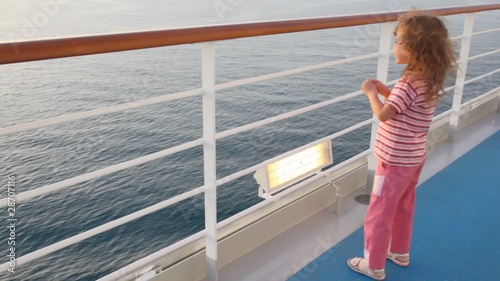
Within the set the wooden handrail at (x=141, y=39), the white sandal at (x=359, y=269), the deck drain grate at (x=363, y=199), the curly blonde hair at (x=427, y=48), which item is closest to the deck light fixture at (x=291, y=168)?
the deck drain grate at (x=363, y=199)

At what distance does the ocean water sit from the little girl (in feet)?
9.77

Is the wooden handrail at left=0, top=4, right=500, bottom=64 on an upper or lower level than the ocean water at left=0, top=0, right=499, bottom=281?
upper

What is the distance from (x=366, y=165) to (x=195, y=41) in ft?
4.42

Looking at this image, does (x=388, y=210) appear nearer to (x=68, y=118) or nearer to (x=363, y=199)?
(x=363, y=199)

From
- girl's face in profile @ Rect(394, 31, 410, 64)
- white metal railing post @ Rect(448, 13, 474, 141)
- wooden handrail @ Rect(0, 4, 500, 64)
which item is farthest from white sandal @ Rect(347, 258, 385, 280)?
white metal railing post @ Rect(448, 13, 474, 141)

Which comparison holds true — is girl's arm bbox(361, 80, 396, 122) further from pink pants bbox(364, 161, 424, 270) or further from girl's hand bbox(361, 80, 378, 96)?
pink pants bbox(364, 161, 424, 270)

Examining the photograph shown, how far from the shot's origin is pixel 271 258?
1699mm

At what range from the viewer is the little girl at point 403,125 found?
1279 mm

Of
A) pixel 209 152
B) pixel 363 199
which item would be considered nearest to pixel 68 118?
pixel 209 152

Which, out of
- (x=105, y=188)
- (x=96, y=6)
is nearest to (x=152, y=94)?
(x=105, y=188)

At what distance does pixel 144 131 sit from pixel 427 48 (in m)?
10.7

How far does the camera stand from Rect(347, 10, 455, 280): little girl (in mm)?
1279

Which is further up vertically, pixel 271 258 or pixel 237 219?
pixel 237 219

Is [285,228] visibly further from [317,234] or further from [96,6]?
[96,6]
